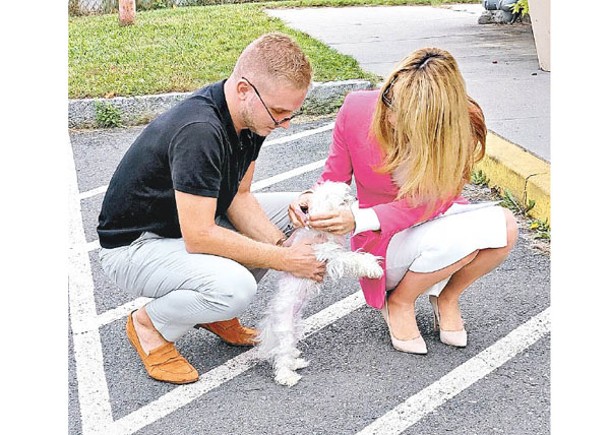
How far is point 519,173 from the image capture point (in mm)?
4875

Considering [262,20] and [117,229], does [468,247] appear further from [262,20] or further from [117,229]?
[262,20]

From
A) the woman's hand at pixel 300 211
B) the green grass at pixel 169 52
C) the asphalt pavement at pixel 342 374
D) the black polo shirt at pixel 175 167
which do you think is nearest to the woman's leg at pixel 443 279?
the asphalt pavement at pixel 342 374

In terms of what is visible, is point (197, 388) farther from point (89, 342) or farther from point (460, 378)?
point (460, 378)

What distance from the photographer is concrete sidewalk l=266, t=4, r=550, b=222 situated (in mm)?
5109

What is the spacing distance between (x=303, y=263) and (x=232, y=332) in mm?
528

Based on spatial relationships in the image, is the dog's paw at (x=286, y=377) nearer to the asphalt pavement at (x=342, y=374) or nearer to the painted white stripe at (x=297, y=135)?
the asphalt pavement at (x=342, y=374)

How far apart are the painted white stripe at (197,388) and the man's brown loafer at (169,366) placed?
0.11ft

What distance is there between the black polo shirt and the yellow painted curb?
1895mm

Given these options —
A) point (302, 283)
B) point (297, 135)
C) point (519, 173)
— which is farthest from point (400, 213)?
point (297, 135)

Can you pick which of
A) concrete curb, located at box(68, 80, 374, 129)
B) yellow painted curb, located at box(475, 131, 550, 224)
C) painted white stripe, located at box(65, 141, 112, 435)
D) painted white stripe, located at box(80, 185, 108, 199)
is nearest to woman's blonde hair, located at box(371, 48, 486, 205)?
painted white stripe, located at box(65, 141, 112, 435)

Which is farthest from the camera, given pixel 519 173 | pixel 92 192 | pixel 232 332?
pixel 92 192

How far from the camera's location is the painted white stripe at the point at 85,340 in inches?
120

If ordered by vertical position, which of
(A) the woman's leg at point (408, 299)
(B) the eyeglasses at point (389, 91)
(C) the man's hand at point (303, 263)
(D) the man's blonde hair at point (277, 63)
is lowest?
(A) the woman's leg at point (408, 299)
